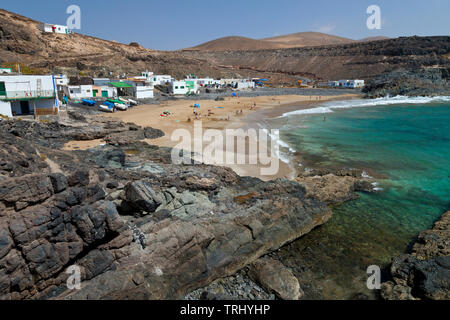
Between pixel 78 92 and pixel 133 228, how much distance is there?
146 feet

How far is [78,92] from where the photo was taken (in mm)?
46219

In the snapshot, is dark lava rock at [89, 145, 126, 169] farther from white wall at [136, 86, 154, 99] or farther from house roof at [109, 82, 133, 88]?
white wall at [136, 86, 154, 99]

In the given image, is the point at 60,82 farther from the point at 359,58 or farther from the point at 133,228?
the point at 359,58

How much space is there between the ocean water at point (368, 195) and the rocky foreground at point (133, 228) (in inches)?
45.8

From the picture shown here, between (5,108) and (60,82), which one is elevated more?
(60,82)

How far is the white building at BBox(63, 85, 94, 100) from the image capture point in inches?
1798

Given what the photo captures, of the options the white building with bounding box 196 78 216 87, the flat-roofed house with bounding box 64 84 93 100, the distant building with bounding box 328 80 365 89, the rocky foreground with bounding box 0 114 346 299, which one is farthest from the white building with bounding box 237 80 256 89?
the rocky foreground with bounding box 0 114 346 299

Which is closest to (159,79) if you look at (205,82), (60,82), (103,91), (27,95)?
(205,82)

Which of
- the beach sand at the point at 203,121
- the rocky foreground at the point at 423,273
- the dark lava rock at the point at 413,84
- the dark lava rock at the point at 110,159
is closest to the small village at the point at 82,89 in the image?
the beach sand at the point at 203,121

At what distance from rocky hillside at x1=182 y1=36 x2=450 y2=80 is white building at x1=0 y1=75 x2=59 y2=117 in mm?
100088

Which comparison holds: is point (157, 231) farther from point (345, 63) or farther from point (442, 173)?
point (345, 63)

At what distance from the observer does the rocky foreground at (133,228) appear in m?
7.32

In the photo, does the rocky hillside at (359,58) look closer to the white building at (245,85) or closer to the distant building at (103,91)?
the white building at (245,85)
